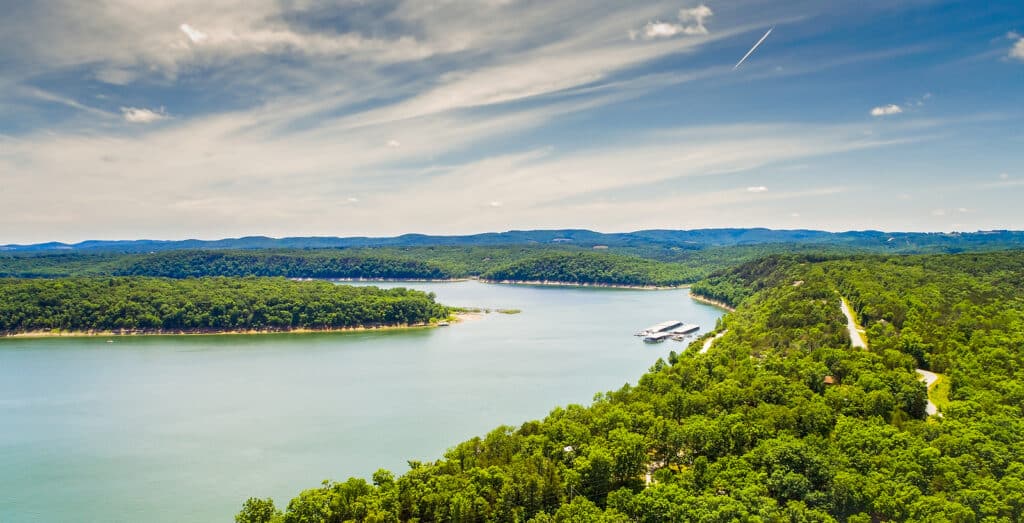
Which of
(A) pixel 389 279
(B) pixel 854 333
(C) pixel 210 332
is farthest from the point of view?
(A) pixel 389 279

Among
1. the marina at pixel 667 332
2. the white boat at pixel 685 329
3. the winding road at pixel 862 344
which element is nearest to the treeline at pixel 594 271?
the white boat at pixel 685 329

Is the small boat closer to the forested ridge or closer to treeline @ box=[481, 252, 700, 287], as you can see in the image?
the forested ridge

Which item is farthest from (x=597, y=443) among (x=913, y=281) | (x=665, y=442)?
(x=913, y=281)

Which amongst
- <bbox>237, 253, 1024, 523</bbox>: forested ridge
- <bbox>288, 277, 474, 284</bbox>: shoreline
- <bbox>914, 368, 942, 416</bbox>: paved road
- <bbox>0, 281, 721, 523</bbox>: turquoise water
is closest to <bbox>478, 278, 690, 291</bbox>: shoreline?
<bbox>288, 277, 474, 284</bbox>: shoreline

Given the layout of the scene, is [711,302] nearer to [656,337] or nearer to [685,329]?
[685,329]

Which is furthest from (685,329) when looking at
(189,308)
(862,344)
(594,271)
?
(594,271)

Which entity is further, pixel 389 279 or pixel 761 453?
pixel 389 279

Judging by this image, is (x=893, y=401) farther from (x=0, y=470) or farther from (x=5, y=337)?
(x=5, y=337)
